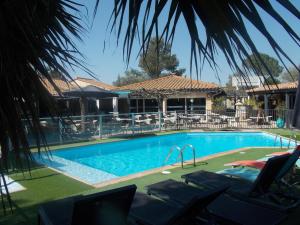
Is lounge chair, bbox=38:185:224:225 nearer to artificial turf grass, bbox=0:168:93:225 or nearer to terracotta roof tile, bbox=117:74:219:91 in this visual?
artificial turf grass, bbox=0:168:93:225

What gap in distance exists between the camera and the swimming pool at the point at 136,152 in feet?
33.9

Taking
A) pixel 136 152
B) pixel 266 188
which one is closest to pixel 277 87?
pixel 266 188

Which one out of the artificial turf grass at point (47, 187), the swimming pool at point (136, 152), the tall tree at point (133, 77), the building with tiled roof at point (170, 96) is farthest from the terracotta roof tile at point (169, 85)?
the tall tree at point (133, 77)

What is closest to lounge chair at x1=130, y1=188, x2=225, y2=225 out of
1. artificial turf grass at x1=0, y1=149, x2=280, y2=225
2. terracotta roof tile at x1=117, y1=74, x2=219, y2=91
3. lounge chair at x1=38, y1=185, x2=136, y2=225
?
lounge chair at x1=38, y1=185, x2=136, y2=225

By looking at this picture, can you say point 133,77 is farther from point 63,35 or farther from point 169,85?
point 63,35

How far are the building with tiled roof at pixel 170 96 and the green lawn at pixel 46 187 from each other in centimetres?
1612

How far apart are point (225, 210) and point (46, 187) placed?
4441mm

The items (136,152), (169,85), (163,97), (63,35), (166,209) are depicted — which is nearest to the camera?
(63,35)

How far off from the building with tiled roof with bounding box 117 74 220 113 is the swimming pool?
6.79 metres

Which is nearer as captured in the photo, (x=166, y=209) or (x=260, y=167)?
(x=166, y=209)

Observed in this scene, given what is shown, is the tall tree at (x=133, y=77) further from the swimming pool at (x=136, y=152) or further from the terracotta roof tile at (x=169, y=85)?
the swimming pool at (x=136, y=152)

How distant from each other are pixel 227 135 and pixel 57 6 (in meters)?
18.8

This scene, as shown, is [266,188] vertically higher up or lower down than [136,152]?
higher up

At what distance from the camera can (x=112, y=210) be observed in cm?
351
